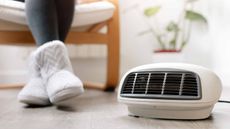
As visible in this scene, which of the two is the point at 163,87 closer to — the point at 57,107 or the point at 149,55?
the point at 57,107

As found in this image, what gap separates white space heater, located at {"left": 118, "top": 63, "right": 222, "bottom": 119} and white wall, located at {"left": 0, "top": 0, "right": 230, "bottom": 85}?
1236mm

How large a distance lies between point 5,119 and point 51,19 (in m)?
0.34

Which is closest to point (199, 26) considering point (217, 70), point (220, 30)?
point (220, 30)

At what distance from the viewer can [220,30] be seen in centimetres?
191

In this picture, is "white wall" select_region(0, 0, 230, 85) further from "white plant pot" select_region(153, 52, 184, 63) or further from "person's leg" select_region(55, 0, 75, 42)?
"person's leg" select_region(55, 0, 75, 42)

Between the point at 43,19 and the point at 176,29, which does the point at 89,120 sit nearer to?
the point at 43,19

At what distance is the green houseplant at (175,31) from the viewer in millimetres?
1986

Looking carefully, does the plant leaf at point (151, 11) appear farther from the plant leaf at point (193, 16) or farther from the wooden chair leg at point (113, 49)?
the wooden chair leg at point (113, 49)

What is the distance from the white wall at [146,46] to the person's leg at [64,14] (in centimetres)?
91

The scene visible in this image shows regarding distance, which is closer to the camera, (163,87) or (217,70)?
(163,87)

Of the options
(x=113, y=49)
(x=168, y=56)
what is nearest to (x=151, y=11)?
(x=168, y=56)

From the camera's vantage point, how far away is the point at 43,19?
3.11 ft

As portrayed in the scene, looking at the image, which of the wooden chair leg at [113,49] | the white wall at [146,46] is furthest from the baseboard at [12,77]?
the wooden chair leg at [113,49]

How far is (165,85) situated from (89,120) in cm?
19
